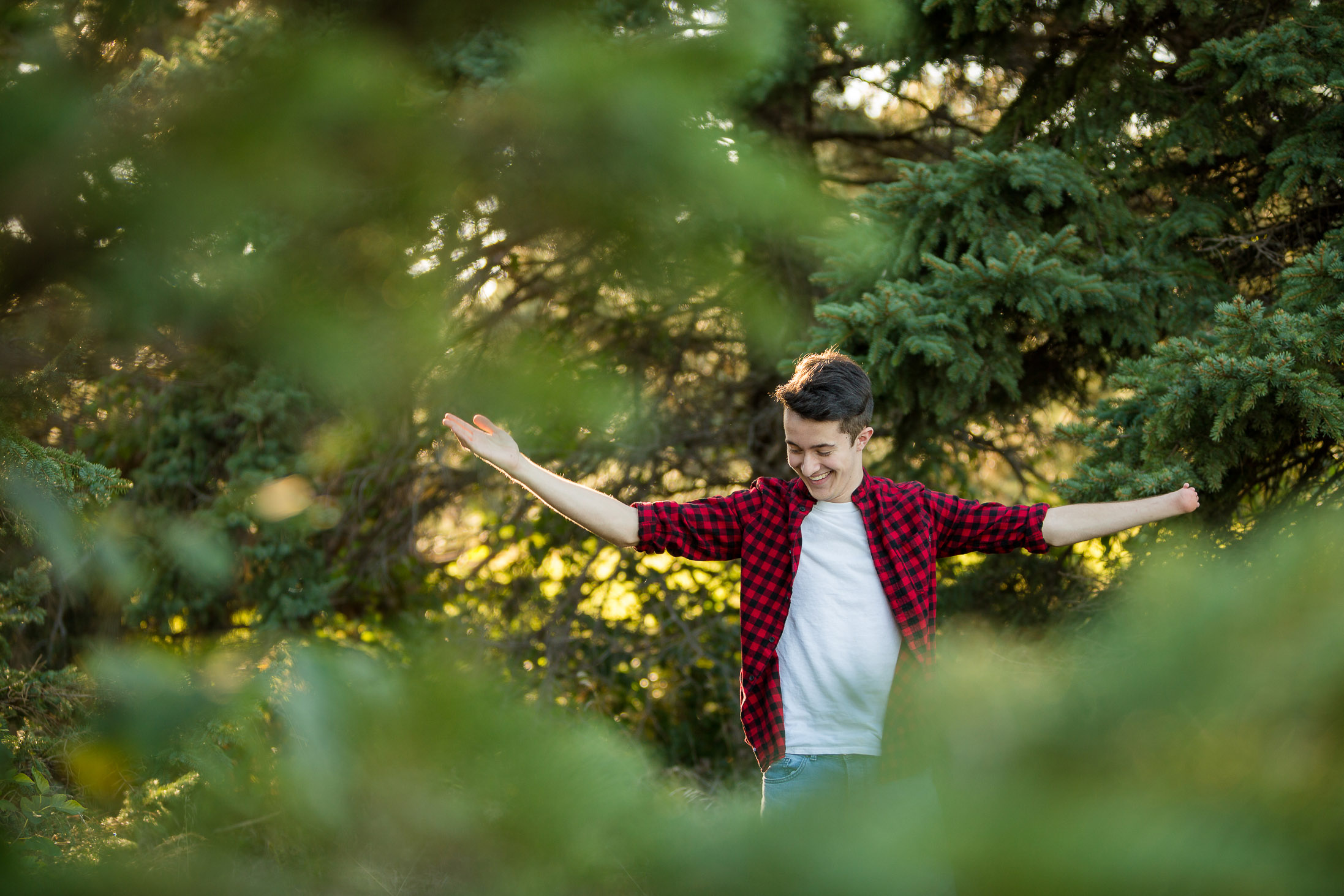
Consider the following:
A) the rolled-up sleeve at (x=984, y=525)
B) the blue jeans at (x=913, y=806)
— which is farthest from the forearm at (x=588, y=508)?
the blue jeans at (x=913, y=806)

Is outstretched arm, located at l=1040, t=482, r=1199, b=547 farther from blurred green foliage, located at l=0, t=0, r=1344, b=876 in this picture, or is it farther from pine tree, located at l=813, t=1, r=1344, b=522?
pine tree, located at l=813, t=1, r=1344, b=522

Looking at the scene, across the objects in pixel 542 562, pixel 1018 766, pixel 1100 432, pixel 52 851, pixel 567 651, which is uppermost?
pixel 1018 766

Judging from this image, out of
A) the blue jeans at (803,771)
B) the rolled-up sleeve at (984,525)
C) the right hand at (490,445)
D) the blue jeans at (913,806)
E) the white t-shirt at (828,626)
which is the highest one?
the blue jeans at (913,806)

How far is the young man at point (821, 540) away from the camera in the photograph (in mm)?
2145

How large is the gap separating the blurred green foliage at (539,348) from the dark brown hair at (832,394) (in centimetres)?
24

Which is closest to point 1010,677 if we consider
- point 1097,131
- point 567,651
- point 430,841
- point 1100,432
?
point 430,841

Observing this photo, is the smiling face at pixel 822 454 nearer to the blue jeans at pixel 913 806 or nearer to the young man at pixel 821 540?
the young man at pixel 821 540

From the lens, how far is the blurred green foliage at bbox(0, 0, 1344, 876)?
20.7 inches

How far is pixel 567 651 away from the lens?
189 inches

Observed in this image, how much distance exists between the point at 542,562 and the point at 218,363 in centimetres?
433

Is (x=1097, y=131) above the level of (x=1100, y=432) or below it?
above

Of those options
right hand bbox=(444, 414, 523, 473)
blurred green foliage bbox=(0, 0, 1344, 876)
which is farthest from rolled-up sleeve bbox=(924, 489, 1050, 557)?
right hand bbox=(444, 414, 523, 473)

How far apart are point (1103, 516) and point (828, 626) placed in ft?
2.28

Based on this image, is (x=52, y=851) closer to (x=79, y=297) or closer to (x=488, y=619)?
(x=79, y=297)
